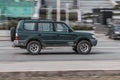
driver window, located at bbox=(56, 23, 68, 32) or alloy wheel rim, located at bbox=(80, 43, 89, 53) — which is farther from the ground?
driver window, located at bbox=(56, 23, 68, 32)

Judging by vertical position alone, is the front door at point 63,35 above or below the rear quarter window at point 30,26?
below

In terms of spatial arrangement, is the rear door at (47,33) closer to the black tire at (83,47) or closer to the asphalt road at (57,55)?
the asphalt road at (57,55)

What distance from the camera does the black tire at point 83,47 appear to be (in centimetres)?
2289

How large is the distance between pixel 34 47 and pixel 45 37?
750 mm

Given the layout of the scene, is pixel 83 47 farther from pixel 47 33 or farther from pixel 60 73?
pixel 60 73

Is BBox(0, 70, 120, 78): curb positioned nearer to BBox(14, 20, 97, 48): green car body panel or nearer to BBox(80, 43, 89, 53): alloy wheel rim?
BBox(14, 20, 97, 48): green car body panel

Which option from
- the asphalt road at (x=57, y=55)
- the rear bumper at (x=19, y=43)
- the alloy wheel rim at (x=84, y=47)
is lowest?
the asphalt road at (x=57, y=55)

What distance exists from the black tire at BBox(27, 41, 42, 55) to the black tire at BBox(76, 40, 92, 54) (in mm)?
1922

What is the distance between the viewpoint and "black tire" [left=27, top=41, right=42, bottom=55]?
22344mm

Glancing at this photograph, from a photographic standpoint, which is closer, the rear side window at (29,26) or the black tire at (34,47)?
the black tire at (34,47)

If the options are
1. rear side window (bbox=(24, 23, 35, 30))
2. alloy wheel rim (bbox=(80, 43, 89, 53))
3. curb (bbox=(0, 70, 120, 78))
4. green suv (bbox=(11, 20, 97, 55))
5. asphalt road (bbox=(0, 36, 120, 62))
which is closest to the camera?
curb (bbox=(0, 70, 120, 78))

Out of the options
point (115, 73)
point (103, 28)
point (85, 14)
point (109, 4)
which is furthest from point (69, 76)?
point (109, 4)

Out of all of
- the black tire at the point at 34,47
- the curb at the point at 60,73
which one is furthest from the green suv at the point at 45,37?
the curb at the point at 60,73

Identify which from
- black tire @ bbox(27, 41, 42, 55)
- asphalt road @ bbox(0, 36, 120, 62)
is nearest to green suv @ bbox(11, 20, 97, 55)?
black tire @ bbox(27, 41, 42, 55)
